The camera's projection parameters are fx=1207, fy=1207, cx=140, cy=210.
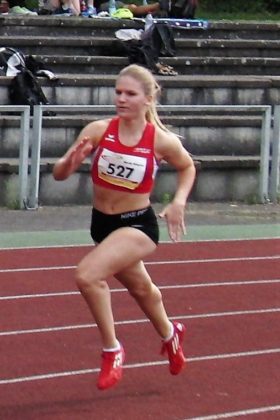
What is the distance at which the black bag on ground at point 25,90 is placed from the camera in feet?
50.8

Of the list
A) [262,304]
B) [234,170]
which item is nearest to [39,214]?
[234,170]

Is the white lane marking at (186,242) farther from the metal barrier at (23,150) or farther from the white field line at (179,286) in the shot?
the metal barrier at (23,150)

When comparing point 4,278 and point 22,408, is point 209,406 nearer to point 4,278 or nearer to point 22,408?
point 22,408

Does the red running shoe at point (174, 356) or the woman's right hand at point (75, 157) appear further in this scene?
the red running shoe at point (174, 356)

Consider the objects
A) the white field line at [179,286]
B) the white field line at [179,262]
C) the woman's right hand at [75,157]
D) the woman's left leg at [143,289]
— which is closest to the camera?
the woman's right hand at [75,157]

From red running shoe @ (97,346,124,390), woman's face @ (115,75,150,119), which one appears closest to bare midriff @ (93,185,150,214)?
woman's face @ (115,75,150,119)

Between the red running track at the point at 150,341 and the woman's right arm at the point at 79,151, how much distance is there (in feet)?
3.99

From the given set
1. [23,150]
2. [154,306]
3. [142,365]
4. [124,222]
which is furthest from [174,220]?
[23,150]

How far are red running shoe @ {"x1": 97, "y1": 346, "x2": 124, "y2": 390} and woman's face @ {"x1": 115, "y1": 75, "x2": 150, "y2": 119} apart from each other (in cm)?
128

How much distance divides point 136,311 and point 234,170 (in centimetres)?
666

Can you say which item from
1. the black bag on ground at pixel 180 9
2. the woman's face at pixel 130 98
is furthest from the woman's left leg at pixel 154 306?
the black bag on ground at pixel 180 9

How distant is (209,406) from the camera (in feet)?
21.1

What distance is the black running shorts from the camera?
654 cm

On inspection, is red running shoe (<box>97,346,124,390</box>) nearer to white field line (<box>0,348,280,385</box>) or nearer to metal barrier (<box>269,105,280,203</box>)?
white field line (<box>0,348,280,385</box>)
